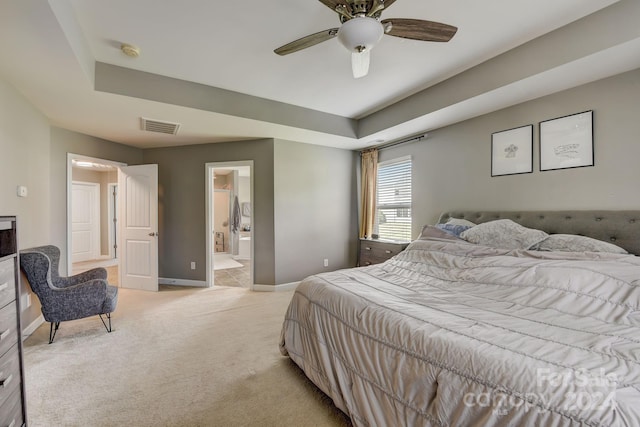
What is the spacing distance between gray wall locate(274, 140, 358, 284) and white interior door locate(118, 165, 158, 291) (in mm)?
1940

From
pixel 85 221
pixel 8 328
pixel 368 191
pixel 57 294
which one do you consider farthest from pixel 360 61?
pixel 85 221

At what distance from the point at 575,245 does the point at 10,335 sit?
3.62 metres

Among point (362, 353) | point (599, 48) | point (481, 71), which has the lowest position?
point (362, 353)

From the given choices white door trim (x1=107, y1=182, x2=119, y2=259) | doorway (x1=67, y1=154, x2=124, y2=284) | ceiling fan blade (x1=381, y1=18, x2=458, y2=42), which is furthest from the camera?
white door trim (x1=107, y1=182, x2=119, y2=259)

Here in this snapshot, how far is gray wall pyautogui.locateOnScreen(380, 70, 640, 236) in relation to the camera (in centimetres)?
220

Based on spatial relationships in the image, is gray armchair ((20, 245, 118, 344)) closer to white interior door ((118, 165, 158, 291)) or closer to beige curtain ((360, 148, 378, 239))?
white interior door ((118, 165, 158, 291))

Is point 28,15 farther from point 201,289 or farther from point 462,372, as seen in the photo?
point 201,289

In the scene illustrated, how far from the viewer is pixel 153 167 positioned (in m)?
4.33

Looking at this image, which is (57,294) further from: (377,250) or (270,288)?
(377,250)

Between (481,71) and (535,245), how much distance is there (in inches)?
66.2

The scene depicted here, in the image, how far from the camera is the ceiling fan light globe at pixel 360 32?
4.95 feet

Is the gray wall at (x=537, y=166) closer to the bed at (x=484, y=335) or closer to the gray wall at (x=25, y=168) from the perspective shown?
the bed at (x=484, y=335)

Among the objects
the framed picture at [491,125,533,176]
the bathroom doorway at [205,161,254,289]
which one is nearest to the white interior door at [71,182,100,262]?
the bathroom doorway at [205,161,254,289]

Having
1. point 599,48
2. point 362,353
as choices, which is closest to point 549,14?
point 599,48
